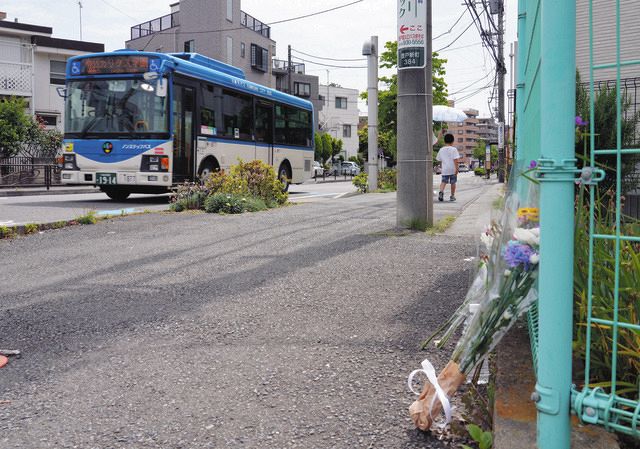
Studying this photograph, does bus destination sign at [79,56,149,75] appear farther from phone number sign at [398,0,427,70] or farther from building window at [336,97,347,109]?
building window at [336,97,347,109]

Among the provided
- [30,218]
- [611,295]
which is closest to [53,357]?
[611,295]

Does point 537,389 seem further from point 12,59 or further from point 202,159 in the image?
point 12,59

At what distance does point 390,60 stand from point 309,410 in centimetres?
3614

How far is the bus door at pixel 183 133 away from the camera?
1245 cm

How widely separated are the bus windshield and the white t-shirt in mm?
6779

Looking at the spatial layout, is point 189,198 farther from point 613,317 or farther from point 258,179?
point 613,317

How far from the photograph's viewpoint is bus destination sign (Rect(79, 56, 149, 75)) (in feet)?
40.2

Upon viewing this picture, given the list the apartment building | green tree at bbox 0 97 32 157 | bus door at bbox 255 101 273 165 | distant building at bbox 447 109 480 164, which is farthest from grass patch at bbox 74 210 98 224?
distant building at bbox 447 109 480 164

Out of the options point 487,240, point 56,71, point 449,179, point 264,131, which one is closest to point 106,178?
point 264,131

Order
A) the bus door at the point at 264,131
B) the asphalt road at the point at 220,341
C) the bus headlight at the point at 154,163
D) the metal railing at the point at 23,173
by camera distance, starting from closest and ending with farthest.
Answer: the asphalt road at the point at 220,341
the bus headlight at the point at 154,163
the bus door at the point at 264,131
the metal railing at the point at 23,173

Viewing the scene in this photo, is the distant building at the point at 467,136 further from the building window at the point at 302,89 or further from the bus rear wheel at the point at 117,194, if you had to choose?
the bus rear wheel at the point at 117,194

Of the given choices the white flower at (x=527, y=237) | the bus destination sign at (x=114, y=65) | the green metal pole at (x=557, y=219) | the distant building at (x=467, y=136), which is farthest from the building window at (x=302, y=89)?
the distant building at (x=467, y=136)

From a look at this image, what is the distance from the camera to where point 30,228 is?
759 centimetres

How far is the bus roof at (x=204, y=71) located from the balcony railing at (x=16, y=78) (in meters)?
19.7
